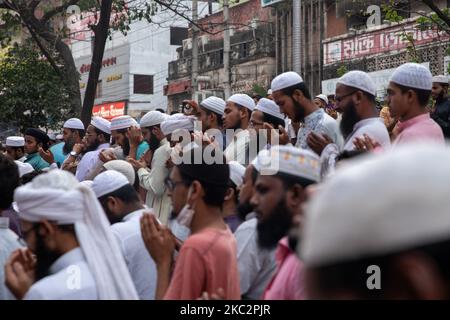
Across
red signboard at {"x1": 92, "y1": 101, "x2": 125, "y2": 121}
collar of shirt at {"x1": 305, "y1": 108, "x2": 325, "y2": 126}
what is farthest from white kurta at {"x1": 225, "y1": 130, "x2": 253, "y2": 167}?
red signboard at {"x1": 92, "y1": 101, "x2": 125, "y2": 121}

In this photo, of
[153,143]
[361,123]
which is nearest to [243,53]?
[153,143]

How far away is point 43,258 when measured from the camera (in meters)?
3.31

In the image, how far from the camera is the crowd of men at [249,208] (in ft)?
4.37

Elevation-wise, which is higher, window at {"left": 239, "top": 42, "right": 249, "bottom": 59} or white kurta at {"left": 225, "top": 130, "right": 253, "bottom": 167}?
window at {"left": 239, "top": 42, "right": 249, "bottom": 59}

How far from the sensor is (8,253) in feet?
13.6

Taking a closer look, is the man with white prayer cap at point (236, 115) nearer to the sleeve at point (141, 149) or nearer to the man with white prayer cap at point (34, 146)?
the sleeve at point (141, 149)

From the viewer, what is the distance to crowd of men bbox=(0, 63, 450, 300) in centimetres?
133

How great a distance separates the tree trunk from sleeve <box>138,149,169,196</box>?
178 inches

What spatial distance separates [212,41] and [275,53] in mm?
4375

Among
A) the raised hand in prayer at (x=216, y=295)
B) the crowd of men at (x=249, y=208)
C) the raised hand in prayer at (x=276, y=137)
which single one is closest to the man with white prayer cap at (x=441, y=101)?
the crowd of men at (x=249, y=208)

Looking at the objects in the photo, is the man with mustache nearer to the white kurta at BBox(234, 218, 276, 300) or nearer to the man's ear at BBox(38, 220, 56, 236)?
the white kurta at BBox(234, 218, 276, 300)

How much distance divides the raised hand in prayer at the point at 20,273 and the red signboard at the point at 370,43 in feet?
53.9

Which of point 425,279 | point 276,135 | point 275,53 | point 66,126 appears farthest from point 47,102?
point 275,53
